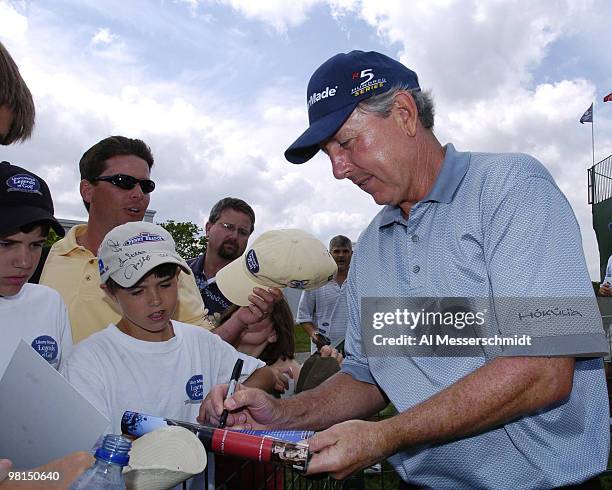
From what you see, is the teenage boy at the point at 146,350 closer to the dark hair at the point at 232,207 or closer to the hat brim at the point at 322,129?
the hat brim at the point at 322,129

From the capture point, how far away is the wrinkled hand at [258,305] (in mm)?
3254

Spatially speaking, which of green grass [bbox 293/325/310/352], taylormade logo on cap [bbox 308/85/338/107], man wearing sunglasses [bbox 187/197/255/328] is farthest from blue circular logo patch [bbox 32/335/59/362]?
green grass [bbox 293/325/310/352]

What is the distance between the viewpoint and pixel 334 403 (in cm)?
230

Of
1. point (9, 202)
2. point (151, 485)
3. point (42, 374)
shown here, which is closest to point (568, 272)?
point (151, 485)

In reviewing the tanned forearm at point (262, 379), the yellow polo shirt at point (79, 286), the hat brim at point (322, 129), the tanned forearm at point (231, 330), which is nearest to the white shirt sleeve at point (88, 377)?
the yellow polo shirt at point (79, 286)

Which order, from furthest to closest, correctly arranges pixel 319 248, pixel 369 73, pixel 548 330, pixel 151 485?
1. pixel 319 248
2. pixel 369 73
3. pixel 548 330
4. pixel 151 485

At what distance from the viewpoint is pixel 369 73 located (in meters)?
2.13

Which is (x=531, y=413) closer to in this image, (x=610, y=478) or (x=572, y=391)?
(x=572, y=391)

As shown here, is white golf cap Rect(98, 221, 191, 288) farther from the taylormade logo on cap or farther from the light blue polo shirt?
the light blue polo shirt

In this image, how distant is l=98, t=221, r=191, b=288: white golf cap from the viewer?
2.64 m

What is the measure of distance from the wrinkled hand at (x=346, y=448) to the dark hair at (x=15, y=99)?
5.02 feet

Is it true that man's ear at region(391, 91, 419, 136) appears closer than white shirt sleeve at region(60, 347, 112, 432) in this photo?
Yes

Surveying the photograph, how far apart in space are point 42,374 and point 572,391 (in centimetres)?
142

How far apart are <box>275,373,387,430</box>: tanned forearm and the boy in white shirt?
3.42 ft
